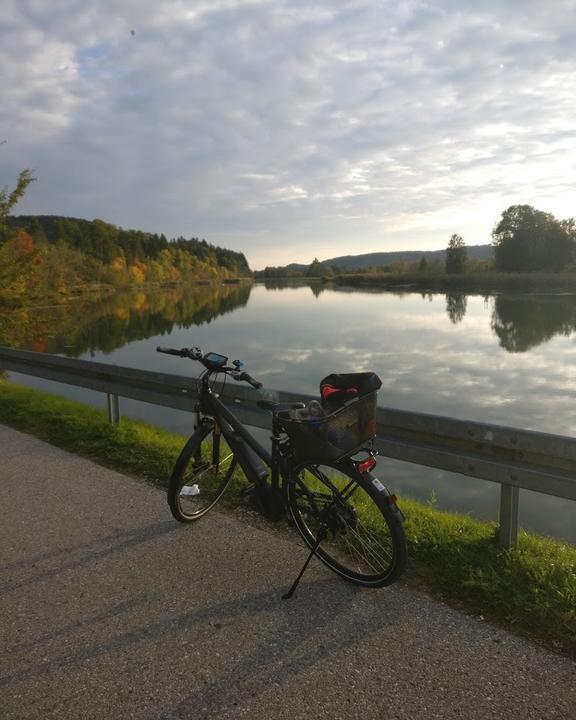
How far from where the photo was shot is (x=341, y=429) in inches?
115

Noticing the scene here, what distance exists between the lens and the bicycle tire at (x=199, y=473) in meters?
3.70

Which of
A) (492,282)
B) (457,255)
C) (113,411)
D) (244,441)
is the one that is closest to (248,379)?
(244,441)

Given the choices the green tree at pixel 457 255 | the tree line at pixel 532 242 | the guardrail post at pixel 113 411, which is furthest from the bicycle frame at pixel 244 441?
the green tree at pixel 457 255

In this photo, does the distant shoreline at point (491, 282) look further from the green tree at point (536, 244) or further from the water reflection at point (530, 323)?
the water reflection at point (530, 323)

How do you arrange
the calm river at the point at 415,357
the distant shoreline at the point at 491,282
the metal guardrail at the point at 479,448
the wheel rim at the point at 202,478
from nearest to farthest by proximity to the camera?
1. the metal guardrail at the point at 479,448
2. the wheel rim at the point at 202,478
3. the calm river at the point at 415,357
4. the distant shoreline at the point at 491,282

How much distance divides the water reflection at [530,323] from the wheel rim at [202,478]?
1967cm

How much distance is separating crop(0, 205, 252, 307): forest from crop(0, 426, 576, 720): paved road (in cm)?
923

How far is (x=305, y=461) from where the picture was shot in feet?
10.4

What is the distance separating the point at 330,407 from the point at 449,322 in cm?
3106

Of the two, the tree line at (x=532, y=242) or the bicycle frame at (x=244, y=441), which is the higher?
the tree line at (x=532, y=242)

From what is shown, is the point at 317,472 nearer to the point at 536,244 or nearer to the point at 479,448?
the point at 479,448

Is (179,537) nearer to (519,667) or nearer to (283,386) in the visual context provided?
(519,667)

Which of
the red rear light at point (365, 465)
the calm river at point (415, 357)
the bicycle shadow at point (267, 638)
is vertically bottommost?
Result: the calm river at point (415, 357)

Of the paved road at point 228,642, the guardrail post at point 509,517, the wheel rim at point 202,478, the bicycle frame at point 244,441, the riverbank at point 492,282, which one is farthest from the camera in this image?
the riverbank at point 492,282
